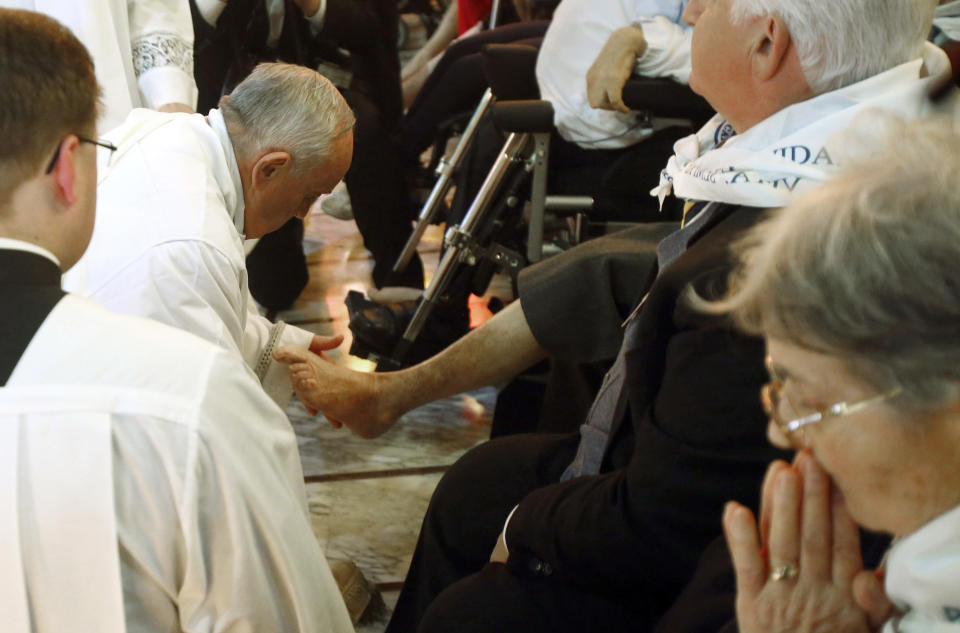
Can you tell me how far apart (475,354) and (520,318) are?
0.45 ft

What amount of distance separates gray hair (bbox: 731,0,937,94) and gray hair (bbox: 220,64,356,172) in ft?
2.66

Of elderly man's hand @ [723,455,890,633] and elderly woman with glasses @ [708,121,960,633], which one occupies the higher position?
elderly woman with glasses @ [708,121,960,633]

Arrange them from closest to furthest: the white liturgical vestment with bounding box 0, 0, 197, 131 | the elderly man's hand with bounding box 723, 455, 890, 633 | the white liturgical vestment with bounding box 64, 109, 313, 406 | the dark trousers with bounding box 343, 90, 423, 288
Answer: the elderly man's hand with bounding box 723, 455, 890, 633 < the white liturgical vestment with bounding box 64, 109, 313, 406 < the white liturgical vestment with bounding box 0, 0, 197, 131 < the dark trousers with bounding box 343, 90, 423, 288

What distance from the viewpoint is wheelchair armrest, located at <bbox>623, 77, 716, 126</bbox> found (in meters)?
2.39

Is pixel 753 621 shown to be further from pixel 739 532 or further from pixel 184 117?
pixel 184 117

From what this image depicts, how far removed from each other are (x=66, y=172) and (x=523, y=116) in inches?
65.7

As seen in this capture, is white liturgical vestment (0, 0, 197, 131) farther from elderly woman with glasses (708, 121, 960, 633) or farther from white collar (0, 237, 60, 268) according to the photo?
elderly woman with glasses (708, 121, 960, 633)

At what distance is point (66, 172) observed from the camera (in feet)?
3.42

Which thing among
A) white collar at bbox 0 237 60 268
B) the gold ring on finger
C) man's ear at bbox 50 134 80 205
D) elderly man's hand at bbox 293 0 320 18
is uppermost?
man's ear at bbox 50 134 80 205

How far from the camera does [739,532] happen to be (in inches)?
37.7

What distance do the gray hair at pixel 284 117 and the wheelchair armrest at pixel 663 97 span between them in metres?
0.89

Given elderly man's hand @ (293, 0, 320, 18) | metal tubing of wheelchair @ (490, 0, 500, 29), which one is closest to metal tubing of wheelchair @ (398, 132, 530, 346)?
elderly man's hand @ (293, 0, 320, 18)

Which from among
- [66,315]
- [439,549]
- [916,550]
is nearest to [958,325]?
[916,550]

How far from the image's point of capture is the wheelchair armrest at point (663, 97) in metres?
→ 2.39
